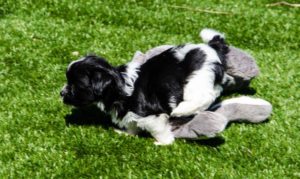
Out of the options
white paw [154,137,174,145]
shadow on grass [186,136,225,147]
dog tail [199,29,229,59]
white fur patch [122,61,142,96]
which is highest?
dog tail [199,29,229,59]

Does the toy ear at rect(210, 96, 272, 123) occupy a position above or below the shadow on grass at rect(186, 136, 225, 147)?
above

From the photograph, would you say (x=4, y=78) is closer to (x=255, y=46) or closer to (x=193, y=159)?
(x=193, y=159)

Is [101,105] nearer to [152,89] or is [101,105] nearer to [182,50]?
[152,89]

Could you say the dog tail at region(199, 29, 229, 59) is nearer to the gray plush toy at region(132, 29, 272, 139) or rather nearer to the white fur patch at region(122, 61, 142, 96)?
the gray plush toy at region(132, 29, 272, 139)

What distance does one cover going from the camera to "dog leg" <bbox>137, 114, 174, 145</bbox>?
5273 millimetres

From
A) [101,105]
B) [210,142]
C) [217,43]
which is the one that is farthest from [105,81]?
[217,43]

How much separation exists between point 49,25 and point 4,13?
2.85ft

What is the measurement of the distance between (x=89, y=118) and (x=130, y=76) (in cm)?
73

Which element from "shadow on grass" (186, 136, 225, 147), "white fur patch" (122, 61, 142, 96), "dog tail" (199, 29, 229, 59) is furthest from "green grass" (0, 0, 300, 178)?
"dog tail" (199, 29, 229, 59)

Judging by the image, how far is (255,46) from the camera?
25.7ft

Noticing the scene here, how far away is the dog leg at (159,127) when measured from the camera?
527 cm

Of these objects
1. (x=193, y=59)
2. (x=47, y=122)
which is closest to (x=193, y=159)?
(x=193, y=59)

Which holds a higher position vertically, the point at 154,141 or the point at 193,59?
the point at 193,59

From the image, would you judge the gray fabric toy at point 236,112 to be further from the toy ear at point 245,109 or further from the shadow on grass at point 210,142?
the shadow on grass at point 210,142
